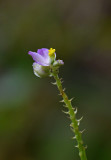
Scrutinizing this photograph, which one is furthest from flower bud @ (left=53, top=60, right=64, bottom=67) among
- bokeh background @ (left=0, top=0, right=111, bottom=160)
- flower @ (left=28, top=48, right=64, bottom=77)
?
bokeh background @ (left=0, top=0, right=111, bottom=160)

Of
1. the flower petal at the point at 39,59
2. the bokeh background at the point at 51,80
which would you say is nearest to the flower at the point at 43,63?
the flower petal at the point at 39,59

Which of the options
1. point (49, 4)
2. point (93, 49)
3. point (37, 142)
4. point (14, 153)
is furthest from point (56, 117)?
point (49, 4)

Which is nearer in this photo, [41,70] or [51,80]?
[41,70]

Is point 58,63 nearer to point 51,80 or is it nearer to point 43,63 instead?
point 43,63

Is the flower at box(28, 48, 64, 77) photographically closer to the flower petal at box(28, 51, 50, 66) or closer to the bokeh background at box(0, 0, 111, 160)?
the flower petal at box(28, 51, 50, 66)

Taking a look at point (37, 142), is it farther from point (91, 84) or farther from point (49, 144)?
point (91, 84)

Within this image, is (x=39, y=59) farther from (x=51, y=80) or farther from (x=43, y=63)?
(x=51, y=80)

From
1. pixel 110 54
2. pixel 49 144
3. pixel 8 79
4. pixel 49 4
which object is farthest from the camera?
pixel 49 4

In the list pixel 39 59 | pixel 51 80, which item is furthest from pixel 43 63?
pixel 51 80

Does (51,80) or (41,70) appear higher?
(51,80)
